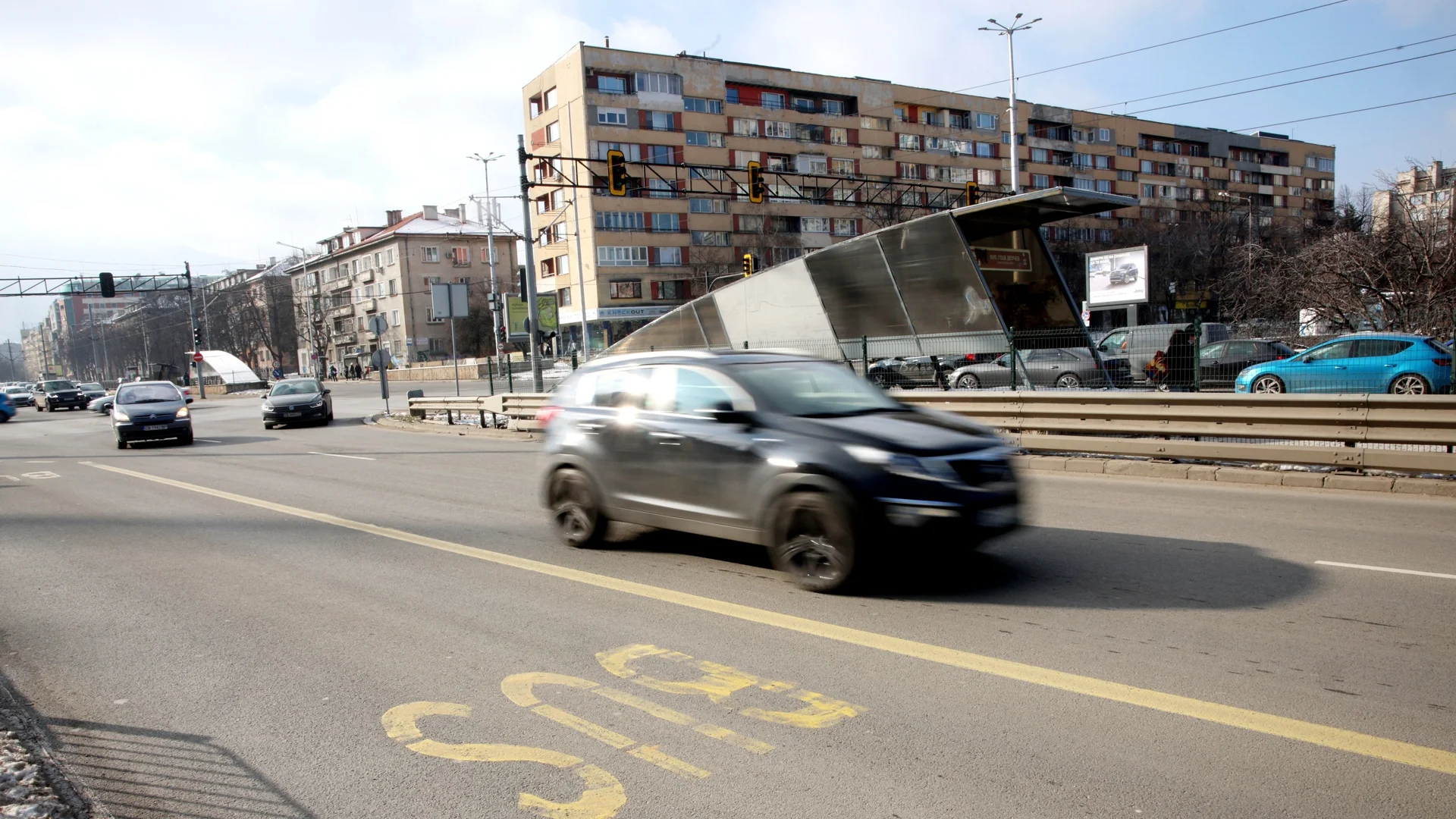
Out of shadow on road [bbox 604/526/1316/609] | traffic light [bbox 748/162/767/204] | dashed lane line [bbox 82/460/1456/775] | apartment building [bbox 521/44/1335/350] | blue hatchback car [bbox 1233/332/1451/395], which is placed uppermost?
apartment building [bbox 521/44/1335/350]

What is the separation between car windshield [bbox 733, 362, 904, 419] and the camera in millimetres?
6273

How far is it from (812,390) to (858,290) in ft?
40.8

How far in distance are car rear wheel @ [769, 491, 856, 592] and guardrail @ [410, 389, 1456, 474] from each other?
730 centimetres

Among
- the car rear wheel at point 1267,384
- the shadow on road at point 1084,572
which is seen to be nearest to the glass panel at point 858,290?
the car rear wheel at point 1267,384

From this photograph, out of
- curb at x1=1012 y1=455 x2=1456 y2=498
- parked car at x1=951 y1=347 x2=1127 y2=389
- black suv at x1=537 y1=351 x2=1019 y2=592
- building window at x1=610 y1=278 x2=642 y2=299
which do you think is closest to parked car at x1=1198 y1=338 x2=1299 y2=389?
parked car at x1=951 y1=347 x2=1127 y2=389

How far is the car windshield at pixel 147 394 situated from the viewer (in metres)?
21.8

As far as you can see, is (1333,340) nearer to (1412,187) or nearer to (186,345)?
(1412,187)

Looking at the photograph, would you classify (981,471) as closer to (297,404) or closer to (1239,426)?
(1239,426)

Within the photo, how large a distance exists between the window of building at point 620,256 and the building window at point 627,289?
1.17 meters

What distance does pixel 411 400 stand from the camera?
26.3 meters

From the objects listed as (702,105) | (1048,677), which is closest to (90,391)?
(702,105)

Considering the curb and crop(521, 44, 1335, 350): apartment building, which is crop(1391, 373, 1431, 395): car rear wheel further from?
crop(521, 44, 1335, 350): apartment building

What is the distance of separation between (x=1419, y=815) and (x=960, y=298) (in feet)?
48.1

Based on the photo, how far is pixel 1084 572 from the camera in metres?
6.26
